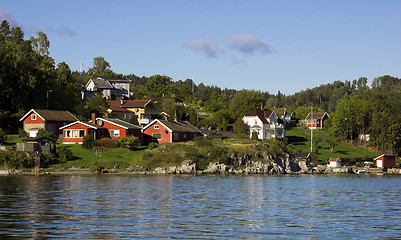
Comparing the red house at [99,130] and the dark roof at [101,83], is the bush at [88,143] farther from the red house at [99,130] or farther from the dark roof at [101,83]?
the dark roof at [101,83]

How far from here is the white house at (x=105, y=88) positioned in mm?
129750

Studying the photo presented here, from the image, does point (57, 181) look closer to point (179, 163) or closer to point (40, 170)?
point (40, 170)

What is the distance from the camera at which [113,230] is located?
24.9 meters

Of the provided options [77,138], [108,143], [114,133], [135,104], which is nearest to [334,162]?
[114,133]

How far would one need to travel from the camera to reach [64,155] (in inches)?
2793

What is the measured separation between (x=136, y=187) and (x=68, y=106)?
2261 inches

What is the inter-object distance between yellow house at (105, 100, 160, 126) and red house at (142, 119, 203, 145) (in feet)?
64.6

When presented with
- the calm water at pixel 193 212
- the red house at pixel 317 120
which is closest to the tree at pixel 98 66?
the red house at pixel 317 120

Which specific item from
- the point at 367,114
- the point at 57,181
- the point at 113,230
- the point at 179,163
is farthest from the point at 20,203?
the point at 367,114

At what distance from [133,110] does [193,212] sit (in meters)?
81.9

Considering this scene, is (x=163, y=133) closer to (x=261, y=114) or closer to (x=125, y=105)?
(x=125, y=105)

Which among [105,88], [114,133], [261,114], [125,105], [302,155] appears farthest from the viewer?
[105,88]

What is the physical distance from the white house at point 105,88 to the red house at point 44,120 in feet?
130

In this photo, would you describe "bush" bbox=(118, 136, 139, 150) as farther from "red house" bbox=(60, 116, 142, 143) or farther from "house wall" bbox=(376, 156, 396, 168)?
"house wall" bbox=(376, 156, 396, 168)
